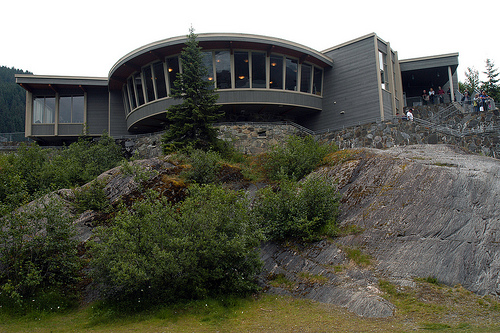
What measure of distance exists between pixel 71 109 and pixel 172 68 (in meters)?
10.1

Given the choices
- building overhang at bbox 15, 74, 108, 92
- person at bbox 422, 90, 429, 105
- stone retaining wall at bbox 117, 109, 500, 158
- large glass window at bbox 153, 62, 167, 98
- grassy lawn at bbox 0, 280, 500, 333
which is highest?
building overhang at bbox 15, 74, 108, 92

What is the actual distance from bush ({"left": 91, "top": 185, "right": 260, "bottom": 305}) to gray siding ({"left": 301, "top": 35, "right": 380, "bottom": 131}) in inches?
666

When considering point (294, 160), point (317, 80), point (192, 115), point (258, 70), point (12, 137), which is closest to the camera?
point (294, 160)

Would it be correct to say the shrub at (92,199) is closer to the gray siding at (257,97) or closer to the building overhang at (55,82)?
the gray siding at (257,97)

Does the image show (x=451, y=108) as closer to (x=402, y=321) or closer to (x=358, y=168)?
(x=358, y=168)

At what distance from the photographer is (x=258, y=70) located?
82.6ft

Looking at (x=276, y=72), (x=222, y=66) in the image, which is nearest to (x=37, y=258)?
(x=222, y=66)

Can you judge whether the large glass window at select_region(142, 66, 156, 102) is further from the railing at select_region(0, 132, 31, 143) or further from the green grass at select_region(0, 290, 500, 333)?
the green grass at select_region(0, 290, 500, 333)

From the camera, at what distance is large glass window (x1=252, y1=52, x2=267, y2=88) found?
25094 mm

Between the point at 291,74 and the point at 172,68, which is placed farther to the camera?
the point at 291,74

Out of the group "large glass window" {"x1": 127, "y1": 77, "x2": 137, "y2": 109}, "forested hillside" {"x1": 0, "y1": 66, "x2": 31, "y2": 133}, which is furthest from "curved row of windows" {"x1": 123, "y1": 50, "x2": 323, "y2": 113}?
"forested hillside" {"x1": 0, "y1": 66, "x2": 31, "y2": 133}

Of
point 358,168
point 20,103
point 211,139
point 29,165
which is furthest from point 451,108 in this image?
point 20,103

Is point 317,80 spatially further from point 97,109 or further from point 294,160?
point 97,109

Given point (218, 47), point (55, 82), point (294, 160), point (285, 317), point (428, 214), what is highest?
point (218, 47)
